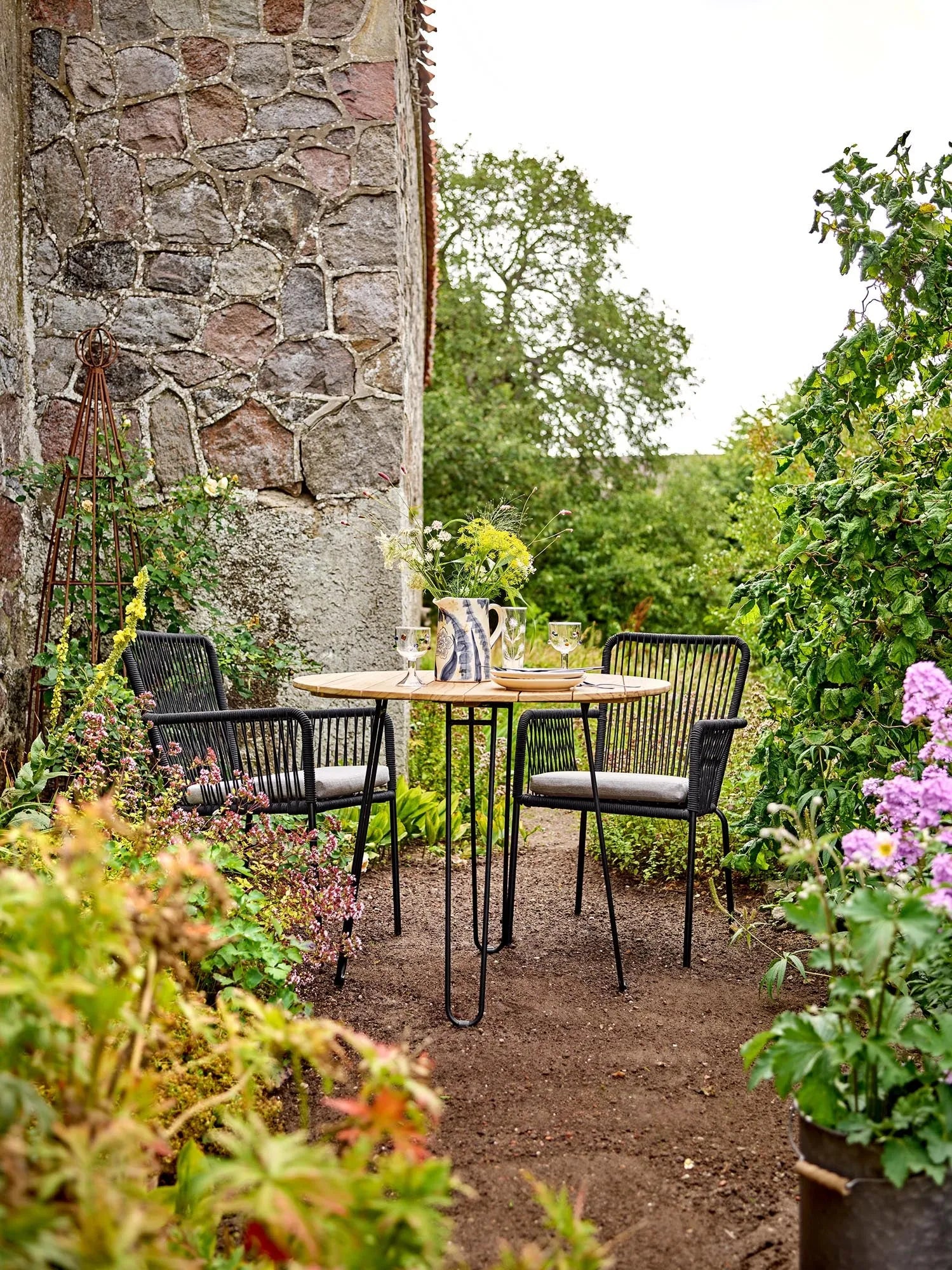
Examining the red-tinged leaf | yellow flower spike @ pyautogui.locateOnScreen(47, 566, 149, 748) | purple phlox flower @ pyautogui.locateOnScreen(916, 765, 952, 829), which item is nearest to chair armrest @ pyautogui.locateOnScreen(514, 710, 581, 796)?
yellow flower spike @ pyautogui.locateOnScreen(47, 566, 149, 748)

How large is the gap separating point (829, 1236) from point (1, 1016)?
1.10 m

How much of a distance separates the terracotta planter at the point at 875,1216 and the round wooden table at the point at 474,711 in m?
1.19

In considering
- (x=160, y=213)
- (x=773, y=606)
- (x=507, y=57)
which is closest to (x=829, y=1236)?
(x=773, y=606)

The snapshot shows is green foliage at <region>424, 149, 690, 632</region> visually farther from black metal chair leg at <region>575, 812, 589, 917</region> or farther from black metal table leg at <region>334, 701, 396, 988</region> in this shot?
black metal table leg at <region>334, 701, 396, 988</region>

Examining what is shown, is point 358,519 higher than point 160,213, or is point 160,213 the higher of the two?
point 160,213

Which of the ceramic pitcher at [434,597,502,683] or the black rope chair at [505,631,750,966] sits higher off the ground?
the ceramic pitcher at [434,597,502,683]

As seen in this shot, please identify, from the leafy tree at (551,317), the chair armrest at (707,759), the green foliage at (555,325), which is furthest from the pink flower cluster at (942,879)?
the leafy tree at (551,317)

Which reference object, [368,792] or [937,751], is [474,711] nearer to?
[368,792]

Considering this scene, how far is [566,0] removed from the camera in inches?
279

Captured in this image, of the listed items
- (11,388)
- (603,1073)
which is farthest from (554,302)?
(603,1073)

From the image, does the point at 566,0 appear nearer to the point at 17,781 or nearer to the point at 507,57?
the point at 507,57

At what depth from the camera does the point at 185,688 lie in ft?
10.4

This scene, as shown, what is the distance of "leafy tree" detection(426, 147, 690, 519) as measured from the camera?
39.0ft

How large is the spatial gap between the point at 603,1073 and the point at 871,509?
1415 millimetres
